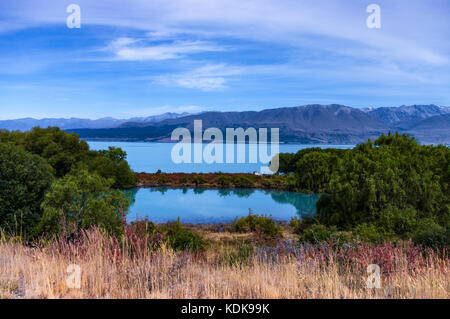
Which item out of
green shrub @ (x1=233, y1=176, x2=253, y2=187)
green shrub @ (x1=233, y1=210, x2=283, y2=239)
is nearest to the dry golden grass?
green shrub @ (x1=233, y1=210, x2=283, y2=239)

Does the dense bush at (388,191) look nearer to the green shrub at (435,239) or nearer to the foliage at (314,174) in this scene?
the green shrub at (435,239)

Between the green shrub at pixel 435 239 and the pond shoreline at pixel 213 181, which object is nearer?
the green shrub at pixel 435 239

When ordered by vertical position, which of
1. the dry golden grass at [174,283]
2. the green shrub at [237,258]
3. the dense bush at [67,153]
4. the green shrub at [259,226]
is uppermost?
the dense bush at [67,153]

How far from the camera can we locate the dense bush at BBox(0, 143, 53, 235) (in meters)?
11.1

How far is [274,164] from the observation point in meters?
52.2

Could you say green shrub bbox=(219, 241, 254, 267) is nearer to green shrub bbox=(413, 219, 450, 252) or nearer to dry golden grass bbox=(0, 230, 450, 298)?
dry golden grass bbox=(0, 230, 450, 298)

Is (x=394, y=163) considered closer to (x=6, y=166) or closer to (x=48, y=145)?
(x=6, y=166)

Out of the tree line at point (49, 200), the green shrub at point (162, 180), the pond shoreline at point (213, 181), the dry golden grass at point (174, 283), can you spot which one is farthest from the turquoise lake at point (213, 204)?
the dry golden grass at point (174, 283)

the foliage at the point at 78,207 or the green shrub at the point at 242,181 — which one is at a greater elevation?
the green shrub at the point at 242,181

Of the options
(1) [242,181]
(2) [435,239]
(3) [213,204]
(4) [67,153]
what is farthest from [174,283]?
(1) [242,181]

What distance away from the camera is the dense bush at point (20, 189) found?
11.1 metres

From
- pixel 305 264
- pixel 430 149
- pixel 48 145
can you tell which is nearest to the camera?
pixel 305 264
